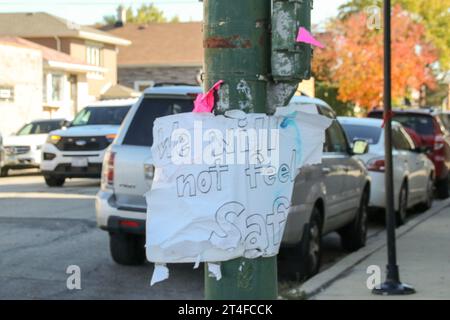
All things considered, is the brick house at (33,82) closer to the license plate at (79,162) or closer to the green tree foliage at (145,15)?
the license plate at (79,162)

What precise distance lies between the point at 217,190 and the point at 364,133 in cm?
1022

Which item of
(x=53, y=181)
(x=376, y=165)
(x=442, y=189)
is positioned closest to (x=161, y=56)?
(x=53, y=181)

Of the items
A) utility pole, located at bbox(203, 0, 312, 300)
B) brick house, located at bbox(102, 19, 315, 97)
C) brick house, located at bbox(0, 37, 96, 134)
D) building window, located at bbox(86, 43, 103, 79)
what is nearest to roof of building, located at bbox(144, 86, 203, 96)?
utility pole, located at bbox(203, 0, 312, 300)

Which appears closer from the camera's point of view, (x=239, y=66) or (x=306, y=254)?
(x=239, y=66)

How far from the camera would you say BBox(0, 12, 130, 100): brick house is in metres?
39.1

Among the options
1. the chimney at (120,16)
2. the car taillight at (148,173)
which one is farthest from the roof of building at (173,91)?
the chimney at (120,16)

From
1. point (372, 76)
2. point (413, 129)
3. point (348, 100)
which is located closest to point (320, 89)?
point (348, 100)

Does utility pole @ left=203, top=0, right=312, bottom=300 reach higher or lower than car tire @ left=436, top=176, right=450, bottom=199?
higher

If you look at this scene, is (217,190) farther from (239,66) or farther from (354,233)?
(354,233)

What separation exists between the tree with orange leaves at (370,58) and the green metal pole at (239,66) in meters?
32.9

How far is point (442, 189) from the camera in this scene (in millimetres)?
17578

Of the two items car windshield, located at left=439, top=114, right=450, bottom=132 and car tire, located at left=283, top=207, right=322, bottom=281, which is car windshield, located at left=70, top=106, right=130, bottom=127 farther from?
car tire, located at left=283, top=207, right=322, bottom=281

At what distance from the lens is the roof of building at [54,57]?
3427 cm

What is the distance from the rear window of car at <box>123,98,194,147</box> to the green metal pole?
5.35 metres
